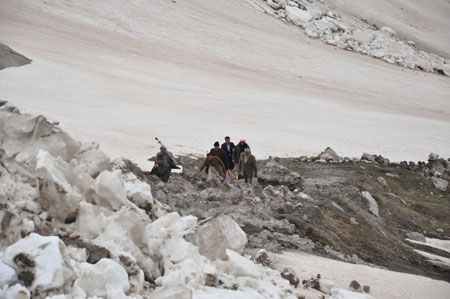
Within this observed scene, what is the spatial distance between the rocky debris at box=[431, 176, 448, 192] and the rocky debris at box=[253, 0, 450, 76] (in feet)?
95.0

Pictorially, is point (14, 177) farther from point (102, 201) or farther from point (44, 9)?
point (44, 9)

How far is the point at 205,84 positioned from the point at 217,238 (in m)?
23.4

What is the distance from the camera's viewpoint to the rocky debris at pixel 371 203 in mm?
11621

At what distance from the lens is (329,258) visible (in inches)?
308

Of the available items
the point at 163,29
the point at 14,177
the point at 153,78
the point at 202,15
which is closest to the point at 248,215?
the point at 14,177

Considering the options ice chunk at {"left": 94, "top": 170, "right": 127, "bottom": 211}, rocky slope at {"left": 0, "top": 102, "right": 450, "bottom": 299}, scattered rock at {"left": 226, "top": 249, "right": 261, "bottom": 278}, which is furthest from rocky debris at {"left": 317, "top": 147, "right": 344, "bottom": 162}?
ice chunk at {"left": 94, "top": 170, "right": 127, "bottom": 211}

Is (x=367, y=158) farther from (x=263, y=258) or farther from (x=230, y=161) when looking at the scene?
(x=263, y=258)

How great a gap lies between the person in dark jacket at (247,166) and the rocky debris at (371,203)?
2.60m

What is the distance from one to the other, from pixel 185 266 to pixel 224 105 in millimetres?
19813

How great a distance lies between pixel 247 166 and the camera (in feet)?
38.8

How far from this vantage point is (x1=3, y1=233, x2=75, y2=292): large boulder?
13.8 feet

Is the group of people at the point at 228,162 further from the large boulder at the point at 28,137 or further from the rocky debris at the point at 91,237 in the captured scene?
the large boulder at the point at 28,137

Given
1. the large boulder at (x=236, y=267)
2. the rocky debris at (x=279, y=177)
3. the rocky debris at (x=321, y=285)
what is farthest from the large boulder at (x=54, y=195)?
the rocky debris at (x=279, y=177)

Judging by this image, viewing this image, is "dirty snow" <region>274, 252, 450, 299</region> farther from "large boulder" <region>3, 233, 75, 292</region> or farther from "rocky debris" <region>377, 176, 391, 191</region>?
"rocky debris" <region>377, 176, 391, 191</region>
